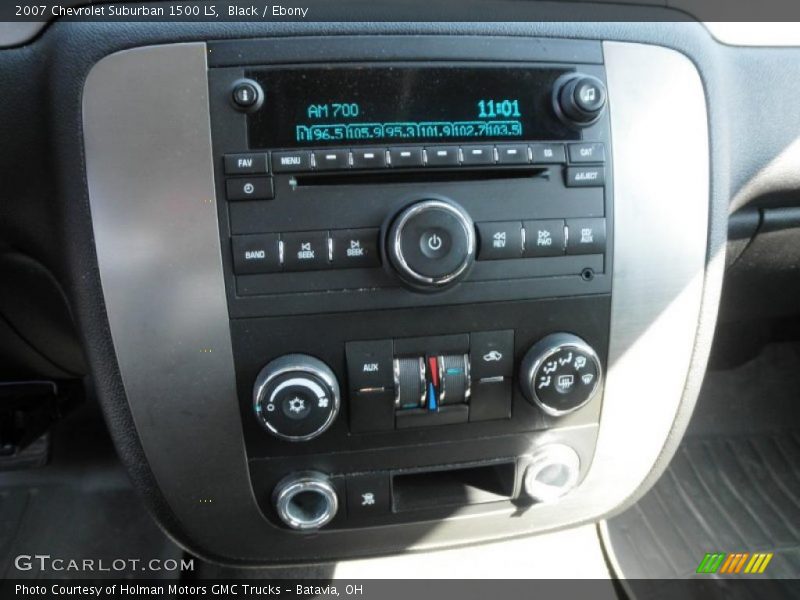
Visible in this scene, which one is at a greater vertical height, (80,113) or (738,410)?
(80,113)

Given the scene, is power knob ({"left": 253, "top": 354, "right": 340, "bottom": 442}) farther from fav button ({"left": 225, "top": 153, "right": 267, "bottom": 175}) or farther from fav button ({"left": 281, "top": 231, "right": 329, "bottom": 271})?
fav button ({"left": 225, "top": 153, "right": 267, "bottom": 175})

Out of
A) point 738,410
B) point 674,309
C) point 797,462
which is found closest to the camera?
point 674,309

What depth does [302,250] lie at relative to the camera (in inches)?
31.0

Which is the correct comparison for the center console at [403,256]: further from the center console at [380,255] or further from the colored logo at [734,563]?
the colored logo at [734,563]

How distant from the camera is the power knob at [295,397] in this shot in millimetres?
806

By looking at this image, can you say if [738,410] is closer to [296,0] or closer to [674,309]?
[674,309]

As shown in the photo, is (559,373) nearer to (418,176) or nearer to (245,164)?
(418,176)

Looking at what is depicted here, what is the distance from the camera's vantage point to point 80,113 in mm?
772

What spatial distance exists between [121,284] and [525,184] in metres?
0.52

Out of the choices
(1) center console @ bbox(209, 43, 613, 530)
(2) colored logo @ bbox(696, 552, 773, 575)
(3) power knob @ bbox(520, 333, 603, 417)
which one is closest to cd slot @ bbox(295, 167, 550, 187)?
(1) center console @ bbox(209, 43, 613, 530)

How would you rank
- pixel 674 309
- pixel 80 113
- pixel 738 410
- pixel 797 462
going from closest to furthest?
pixel 80 113 → pixel 674 309 → pixel 797 462 → pixel 738 410

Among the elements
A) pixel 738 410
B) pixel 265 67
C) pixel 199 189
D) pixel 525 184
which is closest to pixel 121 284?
pixel 199 189

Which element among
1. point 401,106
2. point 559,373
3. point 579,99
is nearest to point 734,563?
point 559,373

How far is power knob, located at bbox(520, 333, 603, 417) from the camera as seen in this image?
86cm
